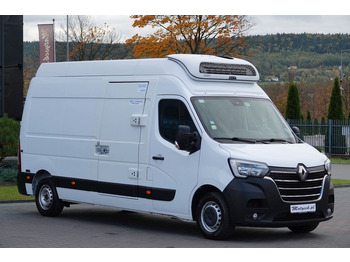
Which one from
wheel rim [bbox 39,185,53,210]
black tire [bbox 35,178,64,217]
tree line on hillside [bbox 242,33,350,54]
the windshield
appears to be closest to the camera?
the windshield

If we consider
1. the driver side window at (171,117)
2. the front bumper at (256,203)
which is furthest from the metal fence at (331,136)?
the front bumper at (256,203)

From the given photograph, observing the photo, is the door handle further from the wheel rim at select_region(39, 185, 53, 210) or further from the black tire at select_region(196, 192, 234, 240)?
the wheel rim at select_region(39, 185, 53, 210)

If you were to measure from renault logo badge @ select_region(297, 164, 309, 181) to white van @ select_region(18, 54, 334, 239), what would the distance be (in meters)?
0.02

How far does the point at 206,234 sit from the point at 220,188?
74 cm

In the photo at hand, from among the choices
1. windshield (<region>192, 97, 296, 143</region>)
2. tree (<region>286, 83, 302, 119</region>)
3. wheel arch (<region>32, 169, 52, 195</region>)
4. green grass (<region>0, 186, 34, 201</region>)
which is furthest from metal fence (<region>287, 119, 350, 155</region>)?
windshield (<region>192, 97, 296, 143</region>)

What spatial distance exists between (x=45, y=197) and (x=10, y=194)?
4144 millimetres

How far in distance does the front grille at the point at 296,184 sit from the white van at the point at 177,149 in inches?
0.6

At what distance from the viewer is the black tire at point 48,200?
14.6 m

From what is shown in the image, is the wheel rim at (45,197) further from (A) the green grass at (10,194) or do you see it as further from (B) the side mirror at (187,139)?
(B) the side mirror at (187,139)

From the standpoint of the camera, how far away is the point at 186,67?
12.5 metres

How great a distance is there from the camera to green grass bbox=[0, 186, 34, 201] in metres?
18.0

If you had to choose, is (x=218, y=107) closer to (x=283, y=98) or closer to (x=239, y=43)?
(x=239, y=43)

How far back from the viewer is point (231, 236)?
11.9 metres

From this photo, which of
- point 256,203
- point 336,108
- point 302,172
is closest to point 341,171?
point 336,108
